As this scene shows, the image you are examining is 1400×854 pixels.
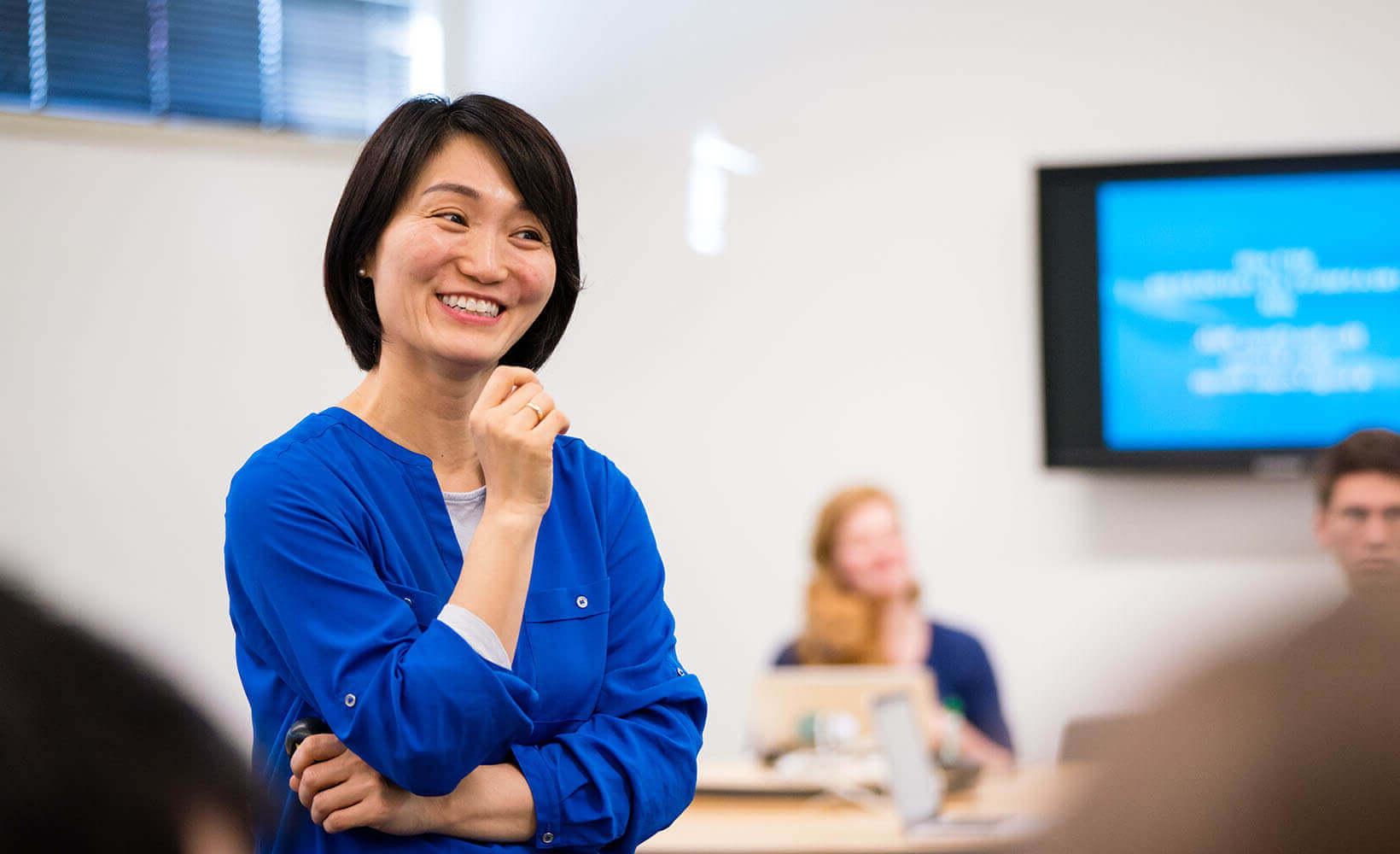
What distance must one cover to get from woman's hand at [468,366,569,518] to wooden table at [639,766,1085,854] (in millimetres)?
1604

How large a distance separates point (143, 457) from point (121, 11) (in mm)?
1320

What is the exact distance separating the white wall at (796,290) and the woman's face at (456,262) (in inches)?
115

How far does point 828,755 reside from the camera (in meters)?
3.76

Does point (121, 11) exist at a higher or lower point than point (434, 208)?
→ higher

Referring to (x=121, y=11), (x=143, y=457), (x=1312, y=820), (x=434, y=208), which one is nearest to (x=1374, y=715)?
(x=1312, y=820)

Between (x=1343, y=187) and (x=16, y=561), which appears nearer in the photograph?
(x=16, y=561)

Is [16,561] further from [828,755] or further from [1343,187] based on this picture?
[1343,187]

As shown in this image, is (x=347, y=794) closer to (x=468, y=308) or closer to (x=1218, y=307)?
(x=468, y=308)

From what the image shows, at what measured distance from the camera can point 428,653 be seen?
130cm

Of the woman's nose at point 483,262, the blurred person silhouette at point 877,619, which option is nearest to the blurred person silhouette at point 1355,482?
the blurred person silhouette at point 877,619

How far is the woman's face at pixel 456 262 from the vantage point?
149cm

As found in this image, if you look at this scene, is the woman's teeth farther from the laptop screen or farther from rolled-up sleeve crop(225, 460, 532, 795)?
the laptop screen

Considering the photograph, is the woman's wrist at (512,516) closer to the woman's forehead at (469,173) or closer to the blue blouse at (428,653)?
the blue blouse at (428,653)

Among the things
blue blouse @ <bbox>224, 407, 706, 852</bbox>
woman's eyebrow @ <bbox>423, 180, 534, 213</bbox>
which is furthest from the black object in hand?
woman's eyebrow @ <bbox>423, 180, 534, 213</bbox>
